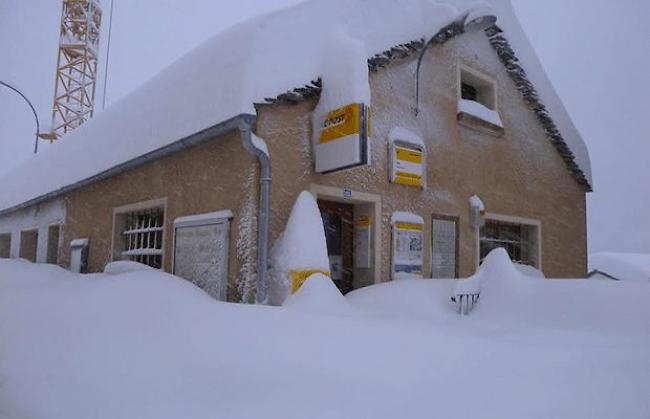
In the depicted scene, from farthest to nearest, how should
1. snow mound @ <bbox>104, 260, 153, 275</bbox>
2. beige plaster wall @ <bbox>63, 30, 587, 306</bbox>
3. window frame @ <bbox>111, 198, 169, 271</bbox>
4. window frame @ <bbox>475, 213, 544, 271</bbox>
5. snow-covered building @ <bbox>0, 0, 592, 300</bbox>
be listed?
window frame @ <bbox>475, 213, 544, 271</bbox> → window frame @ <bbox>111, 198, 169, 271</bbox> → snow mound @ <bbox>104, 260, 153, 275</bbox> → beige plaster wall @ <bbox>63, 30, 587, 306</bbox> → snow-covered building @ <bbox>0, 0, 592, 300</bbox>

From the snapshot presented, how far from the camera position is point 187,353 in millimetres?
2953

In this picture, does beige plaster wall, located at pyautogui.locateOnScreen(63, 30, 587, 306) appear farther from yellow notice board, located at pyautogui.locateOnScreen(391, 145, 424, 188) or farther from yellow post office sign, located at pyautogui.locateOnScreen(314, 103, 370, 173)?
yellow post office sign, located at pyautogui.locateOnScreen(314, 103, 370, 173)

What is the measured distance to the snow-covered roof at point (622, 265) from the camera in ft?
53.0

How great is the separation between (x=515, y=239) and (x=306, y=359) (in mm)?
7526

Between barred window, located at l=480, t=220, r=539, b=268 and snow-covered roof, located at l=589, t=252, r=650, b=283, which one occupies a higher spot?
barred window, located at l=480, t=220, r=539, b=268

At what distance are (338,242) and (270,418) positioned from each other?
15.3ft

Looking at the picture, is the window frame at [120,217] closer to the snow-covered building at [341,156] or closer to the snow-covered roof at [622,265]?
the snow-covered building at [341,156]

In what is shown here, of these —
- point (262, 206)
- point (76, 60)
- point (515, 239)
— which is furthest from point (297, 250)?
point (76, 60)

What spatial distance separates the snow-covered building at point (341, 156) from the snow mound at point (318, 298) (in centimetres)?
64

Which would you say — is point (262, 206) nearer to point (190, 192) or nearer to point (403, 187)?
point (190, 192)

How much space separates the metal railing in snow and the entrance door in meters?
1.79

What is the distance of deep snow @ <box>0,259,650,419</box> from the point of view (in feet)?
7.82

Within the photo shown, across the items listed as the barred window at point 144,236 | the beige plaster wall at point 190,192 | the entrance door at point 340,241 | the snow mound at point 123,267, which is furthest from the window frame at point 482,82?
the snow mound at point 123,267

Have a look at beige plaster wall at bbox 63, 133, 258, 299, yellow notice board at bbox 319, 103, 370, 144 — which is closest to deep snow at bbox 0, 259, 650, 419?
beige plaster wall at bbox 63, 133, 258, 299
